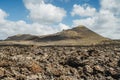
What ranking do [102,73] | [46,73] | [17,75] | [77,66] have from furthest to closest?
[77,66] < [102,73] < [46,73] < [17,75]

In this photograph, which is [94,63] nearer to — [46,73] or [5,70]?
[46,73]

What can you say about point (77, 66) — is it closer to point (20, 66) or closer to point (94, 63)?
point (94, 63)

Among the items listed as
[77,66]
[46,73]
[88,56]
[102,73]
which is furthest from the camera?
[88,56]

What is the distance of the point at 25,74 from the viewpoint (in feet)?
125

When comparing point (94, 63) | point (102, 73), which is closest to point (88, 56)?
point (94, 63)

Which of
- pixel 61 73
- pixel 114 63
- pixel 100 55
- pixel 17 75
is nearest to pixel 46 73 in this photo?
pixel 61 73

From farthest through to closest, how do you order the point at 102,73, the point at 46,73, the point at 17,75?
the point at 102,73
the point at 46,73
the point at 17,75

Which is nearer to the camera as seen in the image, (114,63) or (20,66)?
(20,66)

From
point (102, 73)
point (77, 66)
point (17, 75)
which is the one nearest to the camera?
point (17, 75)

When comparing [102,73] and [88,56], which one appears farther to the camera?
[88,56]

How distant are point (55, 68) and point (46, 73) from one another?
2412mm

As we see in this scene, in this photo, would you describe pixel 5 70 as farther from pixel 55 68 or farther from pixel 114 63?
pixel 114 63

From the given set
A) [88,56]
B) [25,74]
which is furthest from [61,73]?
[88,56]

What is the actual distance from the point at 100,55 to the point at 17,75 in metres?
21.9
